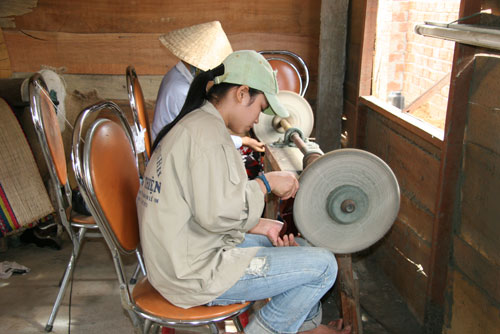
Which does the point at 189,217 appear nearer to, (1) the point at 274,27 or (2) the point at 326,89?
(2) the point at 326,89

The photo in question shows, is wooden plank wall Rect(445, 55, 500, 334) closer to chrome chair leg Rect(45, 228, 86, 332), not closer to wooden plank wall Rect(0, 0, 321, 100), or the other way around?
chrome chair leg Rect(45, 228, 86, 332)

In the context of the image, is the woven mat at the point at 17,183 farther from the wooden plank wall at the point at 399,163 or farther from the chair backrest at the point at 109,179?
the wooden plank wall at the point at 399,163

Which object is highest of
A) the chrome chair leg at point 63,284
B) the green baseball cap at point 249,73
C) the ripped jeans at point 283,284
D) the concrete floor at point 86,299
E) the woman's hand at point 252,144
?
the green baseball cap at point 249,73

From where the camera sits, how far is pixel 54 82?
292 cm

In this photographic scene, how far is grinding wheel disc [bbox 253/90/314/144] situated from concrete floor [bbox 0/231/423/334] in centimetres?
82

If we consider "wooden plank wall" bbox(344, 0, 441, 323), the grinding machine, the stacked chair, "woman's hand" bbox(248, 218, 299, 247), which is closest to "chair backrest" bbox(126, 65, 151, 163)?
the stacked chair

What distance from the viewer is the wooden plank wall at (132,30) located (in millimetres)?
3400

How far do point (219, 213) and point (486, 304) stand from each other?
94 centimetres

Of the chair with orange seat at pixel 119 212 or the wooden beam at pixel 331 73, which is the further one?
the wooden beam at pixel 331 73

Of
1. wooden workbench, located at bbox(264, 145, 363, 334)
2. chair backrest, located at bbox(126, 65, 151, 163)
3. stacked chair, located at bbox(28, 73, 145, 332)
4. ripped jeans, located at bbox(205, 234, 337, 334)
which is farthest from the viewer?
chair backrest, located at bbox(126, 65, 151, 163)

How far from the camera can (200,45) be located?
2488 millimetres

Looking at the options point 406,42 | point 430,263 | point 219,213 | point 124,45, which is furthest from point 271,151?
point 124,45

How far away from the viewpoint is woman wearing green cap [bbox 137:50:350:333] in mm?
1388

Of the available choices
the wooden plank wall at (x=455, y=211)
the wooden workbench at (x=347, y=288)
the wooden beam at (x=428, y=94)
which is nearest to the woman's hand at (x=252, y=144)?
the wooden workbench at (x=347, y=288)
